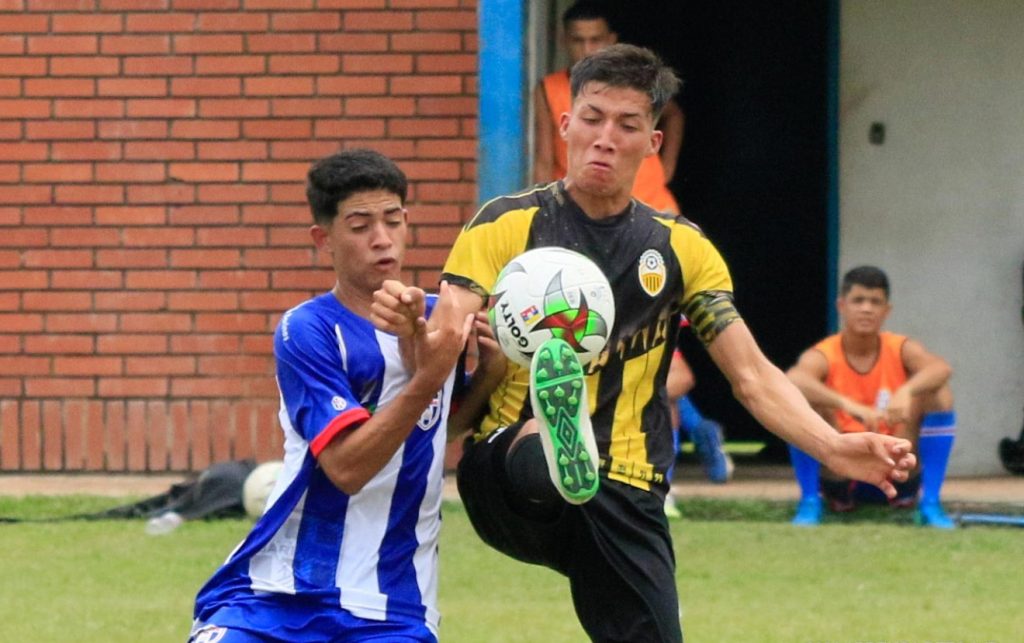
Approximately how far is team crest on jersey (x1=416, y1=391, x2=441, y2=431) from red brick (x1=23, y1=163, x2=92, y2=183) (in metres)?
5.75

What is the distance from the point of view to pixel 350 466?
4.45 meters

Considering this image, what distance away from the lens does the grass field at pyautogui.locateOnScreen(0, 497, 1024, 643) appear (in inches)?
271

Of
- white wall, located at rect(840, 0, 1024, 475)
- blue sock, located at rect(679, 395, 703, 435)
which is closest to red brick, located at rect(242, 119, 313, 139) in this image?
blue sock, located at rect(679, 395, 703, 435)

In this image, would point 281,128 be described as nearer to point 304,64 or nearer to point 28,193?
point 304,64

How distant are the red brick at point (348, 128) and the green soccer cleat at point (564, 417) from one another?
5.60 meters

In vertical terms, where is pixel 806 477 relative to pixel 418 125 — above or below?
below

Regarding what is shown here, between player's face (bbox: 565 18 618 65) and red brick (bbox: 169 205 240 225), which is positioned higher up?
player's face (bbox: 565 18 618 65)

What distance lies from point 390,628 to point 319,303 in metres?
0.79

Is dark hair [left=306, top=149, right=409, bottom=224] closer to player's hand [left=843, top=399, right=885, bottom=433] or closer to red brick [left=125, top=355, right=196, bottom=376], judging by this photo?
player's hand [left=843, top=399, right=885, bottom=433]

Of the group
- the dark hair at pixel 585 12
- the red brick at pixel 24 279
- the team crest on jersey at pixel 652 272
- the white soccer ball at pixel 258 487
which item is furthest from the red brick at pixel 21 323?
the team crest on jersey at pixel 652 272

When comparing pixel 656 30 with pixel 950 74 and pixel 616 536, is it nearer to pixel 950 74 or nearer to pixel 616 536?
pixel 950 74

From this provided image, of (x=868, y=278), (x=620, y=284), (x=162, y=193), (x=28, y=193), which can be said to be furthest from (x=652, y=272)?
(x=28, y=193)

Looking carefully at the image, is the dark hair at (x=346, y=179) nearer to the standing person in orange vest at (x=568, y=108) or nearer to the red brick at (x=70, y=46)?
the standing person in orange vest at (x=568, y=108)

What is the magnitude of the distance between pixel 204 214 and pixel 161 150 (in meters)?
0.39
